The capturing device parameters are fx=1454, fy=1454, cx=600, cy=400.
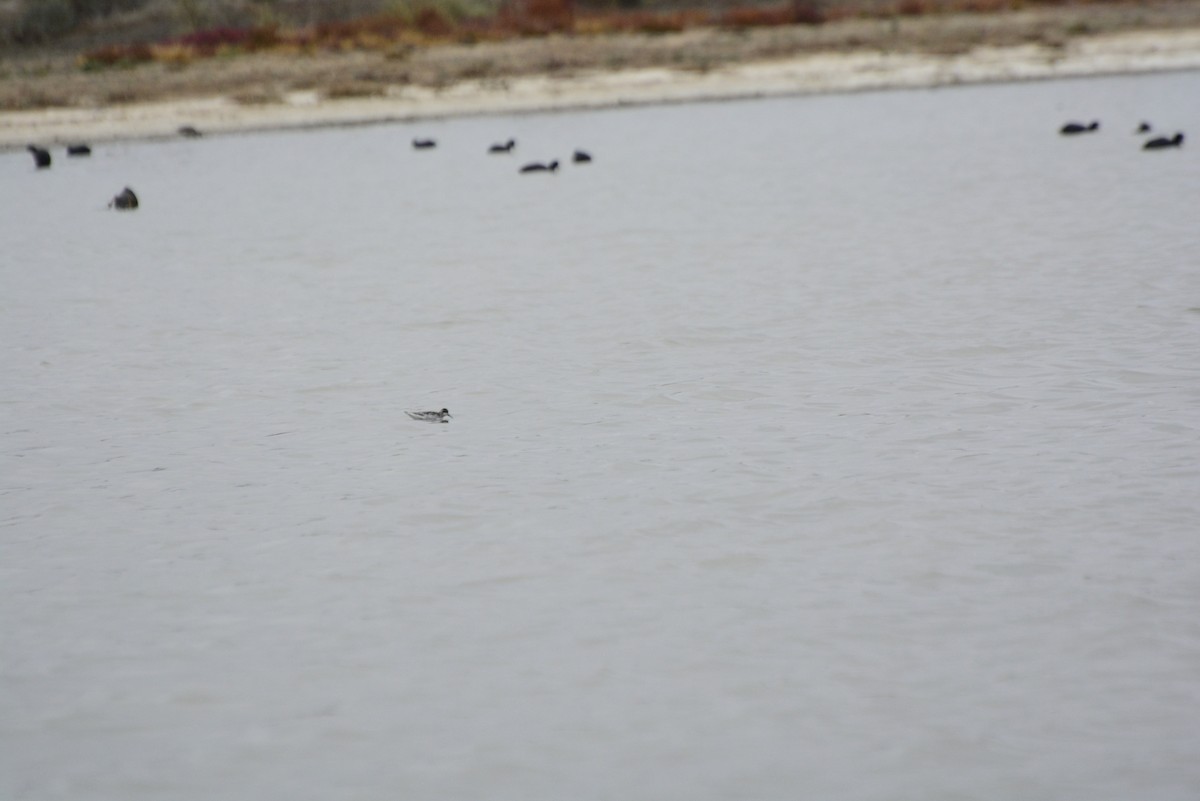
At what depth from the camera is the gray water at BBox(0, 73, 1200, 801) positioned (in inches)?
172

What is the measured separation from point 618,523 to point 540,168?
15.9 meters

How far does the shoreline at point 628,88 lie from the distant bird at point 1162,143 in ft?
31.0

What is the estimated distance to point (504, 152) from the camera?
24.8 meters

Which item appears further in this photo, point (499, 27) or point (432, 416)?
point (499, 27)

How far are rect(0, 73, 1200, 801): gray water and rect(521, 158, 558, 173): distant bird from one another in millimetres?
6839

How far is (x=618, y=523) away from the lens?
632 centimetres

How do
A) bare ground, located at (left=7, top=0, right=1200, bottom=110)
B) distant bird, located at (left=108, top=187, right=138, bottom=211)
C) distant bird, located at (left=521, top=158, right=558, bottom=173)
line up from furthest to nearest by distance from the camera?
bare ground, located at (left=7, top=0, right=1200, bottom=110) < distant bird, located at (left=521, top=158, right=558, bottom=173) < distant bird, located at (left=108, top=187, right=138, bottom=211)

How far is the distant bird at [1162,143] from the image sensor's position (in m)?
20.8

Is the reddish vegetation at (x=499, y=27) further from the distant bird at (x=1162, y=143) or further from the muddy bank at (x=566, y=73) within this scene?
the distant bird at (x=1162, y=143)

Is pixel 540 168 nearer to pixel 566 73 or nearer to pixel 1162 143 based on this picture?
pixel 1162 143

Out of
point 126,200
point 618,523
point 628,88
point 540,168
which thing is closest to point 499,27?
point 628,88

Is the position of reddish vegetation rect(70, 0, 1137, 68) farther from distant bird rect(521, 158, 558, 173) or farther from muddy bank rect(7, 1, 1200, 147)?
distant bird rect(521, 158, 558, 173)

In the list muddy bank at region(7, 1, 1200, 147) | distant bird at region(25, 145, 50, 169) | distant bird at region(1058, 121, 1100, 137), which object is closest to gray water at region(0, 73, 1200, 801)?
distant bird at region(1058, 121, 1100, 137)

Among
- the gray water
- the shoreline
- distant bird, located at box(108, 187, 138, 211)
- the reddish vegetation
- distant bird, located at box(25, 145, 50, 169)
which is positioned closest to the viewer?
the gray water
